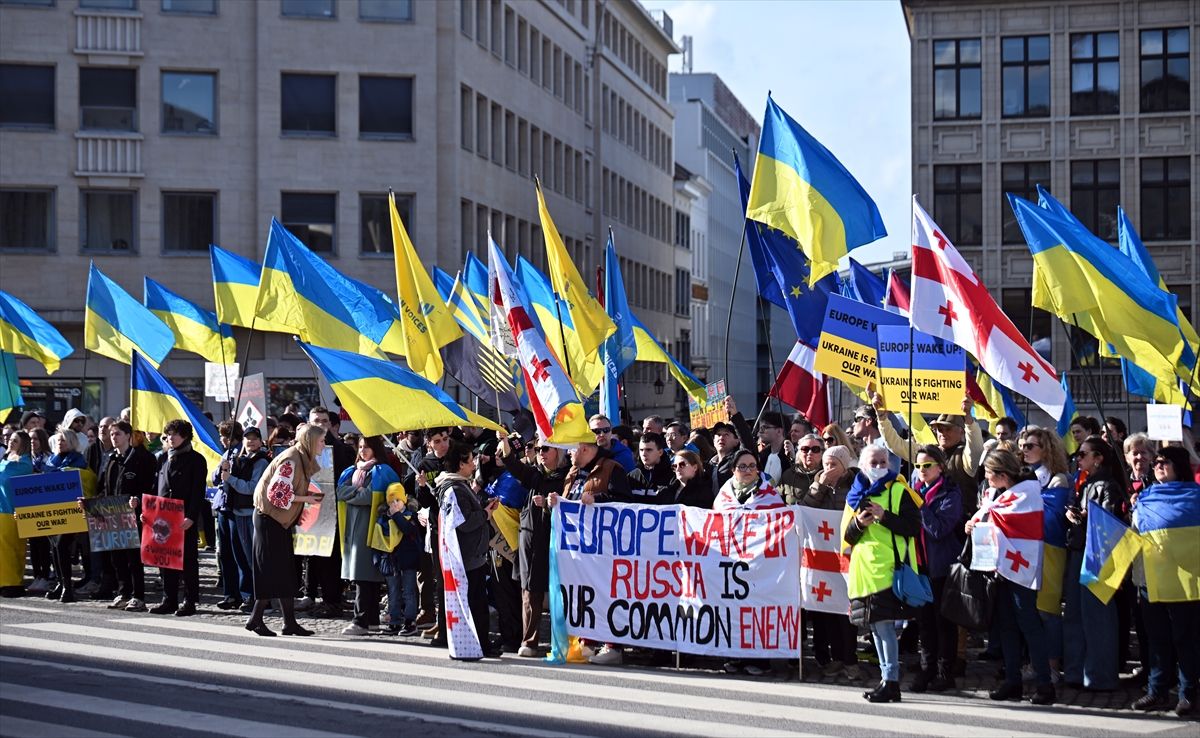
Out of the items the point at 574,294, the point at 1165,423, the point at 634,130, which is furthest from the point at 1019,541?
the point at 634,130

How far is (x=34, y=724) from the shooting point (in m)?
10.3

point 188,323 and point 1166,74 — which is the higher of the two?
point 1166,74

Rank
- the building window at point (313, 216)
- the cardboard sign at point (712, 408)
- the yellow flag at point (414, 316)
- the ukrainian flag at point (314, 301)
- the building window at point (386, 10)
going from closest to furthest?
the yellow flag at point (414, 316) → the ukrainian flag at point (314, 301) → the cardboard sign at point (712, 408) → the building window at point (313, 216) → the building window at point (386, 10)

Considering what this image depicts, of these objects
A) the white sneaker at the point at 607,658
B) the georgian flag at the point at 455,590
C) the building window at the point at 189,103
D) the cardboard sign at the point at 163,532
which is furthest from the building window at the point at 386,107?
the white sneaker at the point at 607,658

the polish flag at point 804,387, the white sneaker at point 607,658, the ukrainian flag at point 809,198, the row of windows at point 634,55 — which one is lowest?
the white sneaker at point 607,658

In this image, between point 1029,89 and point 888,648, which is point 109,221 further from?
point 888,648

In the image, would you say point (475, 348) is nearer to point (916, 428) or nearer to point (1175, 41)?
point (916, 428)

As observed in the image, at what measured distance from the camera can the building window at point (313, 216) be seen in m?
46.3

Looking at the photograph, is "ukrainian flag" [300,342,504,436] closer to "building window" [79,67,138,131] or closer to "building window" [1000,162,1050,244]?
"building window" [79,67,138,131]

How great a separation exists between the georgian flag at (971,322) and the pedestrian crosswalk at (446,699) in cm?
352

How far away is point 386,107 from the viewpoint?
47.3 metres

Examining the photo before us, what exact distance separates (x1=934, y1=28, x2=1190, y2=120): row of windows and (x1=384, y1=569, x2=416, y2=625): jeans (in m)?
36.1

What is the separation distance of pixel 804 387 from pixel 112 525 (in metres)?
7.88

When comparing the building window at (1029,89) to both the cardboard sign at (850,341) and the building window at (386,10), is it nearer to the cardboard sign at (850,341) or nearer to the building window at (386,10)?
the building window at (386,10)
